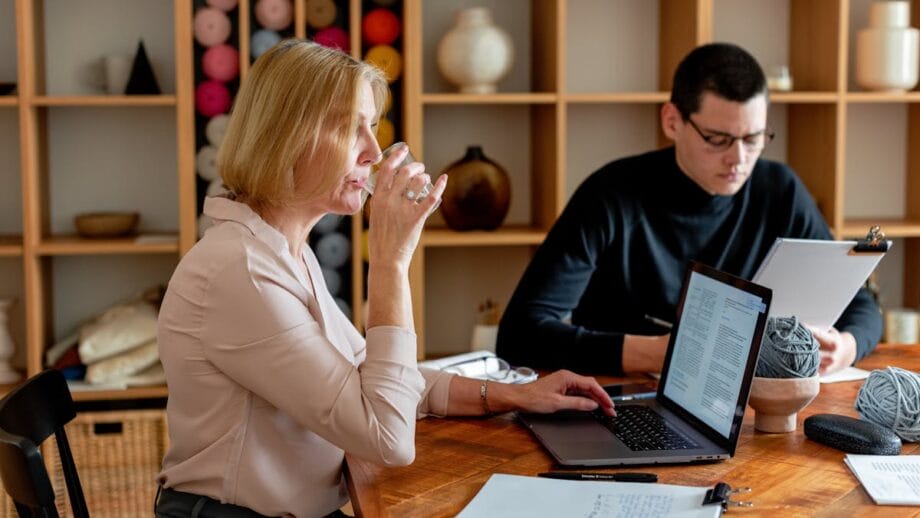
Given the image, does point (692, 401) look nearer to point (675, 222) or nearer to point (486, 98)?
point (675, 222)

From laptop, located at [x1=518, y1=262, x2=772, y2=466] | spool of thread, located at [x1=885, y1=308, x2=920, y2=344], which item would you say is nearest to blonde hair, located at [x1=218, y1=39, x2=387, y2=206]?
laptop, located at [x1=518, y1=262, x2=772, y2=466]

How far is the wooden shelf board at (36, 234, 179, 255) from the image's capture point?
3.32 m

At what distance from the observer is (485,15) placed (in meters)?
3.49

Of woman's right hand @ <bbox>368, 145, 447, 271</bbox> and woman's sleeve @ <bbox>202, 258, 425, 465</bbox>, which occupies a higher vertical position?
woman's right hand @ <bbox>368, 145, 447, 271</bbox>

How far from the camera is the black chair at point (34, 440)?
4.60 feet

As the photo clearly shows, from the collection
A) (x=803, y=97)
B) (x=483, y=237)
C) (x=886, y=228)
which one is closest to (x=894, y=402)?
(x=483, y=237)

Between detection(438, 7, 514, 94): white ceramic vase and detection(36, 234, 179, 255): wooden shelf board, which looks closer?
detection(36, 234, 179, 255): wooden shelf board

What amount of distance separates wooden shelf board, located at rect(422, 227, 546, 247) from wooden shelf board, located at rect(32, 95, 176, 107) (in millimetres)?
865

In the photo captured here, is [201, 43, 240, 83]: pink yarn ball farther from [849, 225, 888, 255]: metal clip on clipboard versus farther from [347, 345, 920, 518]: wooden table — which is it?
[849, 225, 888, 255]: metal clip on clipboard

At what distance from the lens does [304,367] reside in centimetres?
152

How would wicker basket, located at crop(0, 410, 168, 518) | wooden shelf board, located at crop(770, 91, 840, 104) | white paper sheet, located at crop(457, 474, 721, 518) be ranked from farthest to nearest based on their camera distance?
wooden shelf board, located at crop(770, 91, 840, 104)
wicker basket, located at crop(0, 410, 168, 518)
white paper sheet, located at crop(457, 474, 721, 518)

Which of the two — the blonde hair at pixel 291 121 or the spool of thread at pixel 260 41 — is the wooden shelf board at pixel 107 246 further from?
the blonde hair at pixel 291 121

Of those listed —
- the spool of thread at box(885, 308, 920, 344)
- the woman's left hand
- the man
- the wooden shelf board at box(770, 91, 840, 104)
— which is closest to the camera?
the woman's left hand

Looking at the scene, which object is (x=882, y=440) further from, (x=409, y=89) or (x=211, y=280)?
(x=409, y=89)
